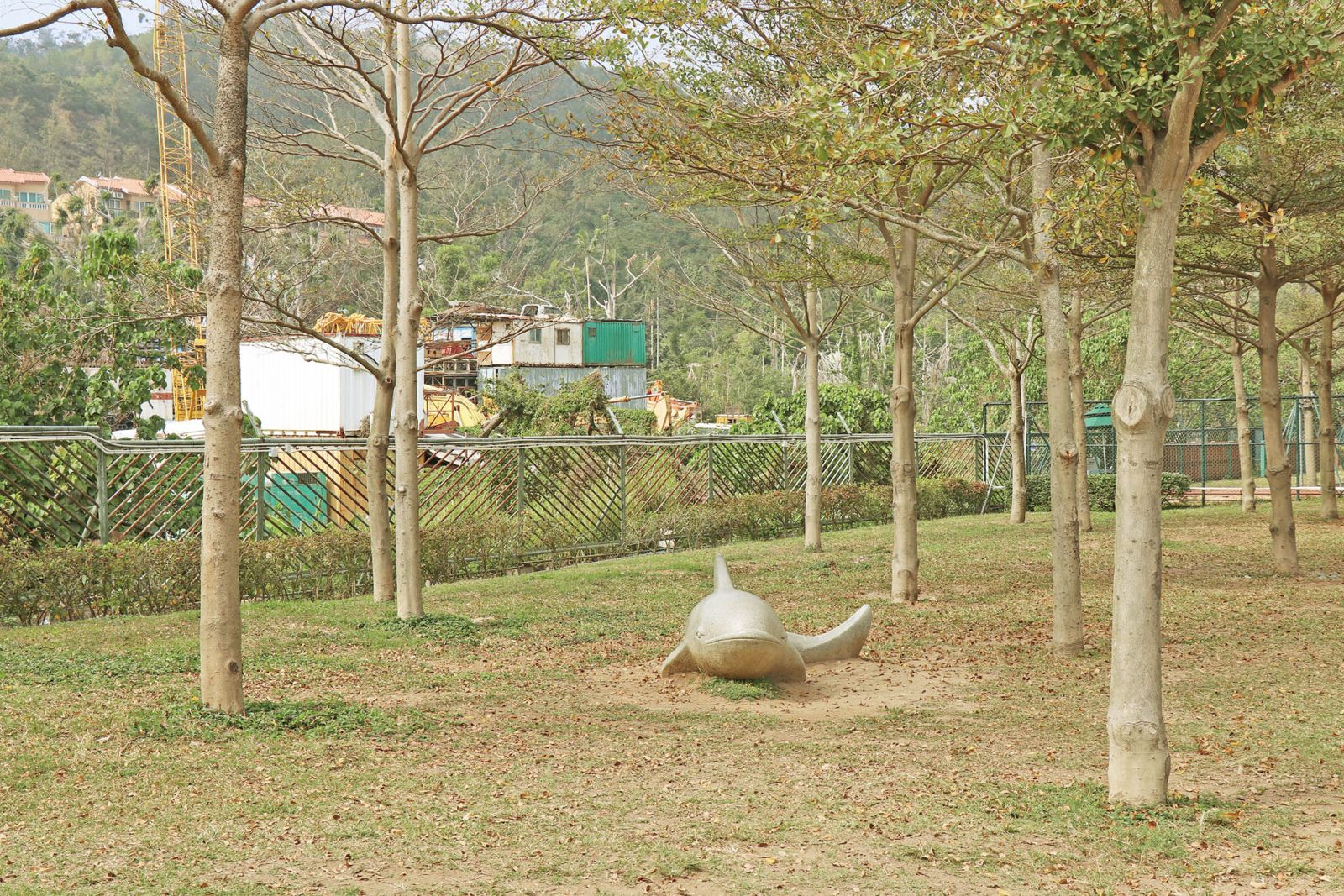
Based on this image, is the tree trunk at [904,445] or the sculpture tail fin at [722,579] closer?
the sculpture tail fin at [722,579]

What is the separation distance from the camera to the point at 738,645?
6.45 metres

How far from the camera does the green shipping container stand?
39.0 metres

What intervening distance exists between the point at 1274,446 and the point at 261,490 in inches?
375

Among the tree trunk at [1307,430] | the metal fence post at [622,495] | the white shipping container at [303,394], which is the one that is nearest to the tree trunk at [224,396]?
the metal fence post at [622,495]

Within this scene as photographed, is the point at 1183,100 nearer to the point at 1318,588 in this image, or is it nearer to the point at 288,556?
the point at 1318,588

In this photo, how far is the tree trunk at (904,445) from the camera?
9773 mm

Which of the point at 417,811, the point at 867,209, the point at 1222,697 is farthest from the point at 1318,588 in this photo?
the point at 417,811

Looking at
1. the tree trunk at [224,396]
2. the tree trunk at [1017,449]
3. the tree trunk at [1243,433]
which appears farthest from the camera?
the tree trunk at [1017,449]

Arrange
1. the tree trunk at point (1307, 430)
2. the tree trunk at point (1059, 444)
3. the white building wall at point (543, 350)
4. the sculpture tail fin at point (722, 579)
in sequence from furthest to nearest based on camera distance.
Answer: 1. the white building wall at point (543, 350)
2. the tree trunk at point (1307, 430)
3. the tree trunk at point (1059, 444)
4. the sculpture tail fin at point (722, 579)

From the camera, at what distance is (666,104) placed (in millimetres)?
7707

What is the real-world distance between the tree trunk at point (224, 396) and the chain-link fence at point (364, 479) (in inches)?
190

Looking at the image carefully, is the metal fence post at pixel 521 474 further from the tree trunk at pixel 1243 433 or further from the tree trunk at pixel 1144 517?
the tree trunk at pixel 1243 433

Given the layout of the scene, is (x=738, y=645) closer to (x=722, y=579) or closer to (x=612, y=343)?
(x=722, y=579)

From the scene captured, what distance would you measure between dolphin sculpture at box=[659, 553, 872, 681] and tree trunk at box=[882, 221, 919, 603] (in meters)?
2.97
